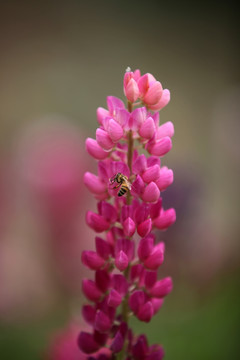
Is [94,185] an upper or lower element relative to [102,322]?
upper

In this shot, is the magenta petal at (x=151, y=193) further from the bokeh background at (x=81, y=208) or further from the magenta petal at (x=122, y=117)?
the bokeh background at (x=81, y=208)

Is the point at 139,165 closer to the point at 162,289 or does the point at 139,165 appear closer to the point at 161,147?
the point at 161,147

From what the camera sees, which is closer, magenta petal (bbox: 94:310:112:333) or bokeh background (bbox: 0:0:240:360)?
magenta petal (bbox: 94:310:112:333)

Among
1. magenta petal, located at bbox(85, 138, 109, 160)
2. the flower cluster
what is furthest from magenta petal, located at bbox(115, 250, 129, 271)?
magenta petal, located at bbox(85, 138, 109, 160)

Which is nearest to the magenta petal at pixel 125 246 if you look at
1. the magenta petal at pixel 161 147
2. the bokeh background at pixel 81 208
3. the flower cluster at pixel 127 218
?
the flower cluster at pixel 127 218

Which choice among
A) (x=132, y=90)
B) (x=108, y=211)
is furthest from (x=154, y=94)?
(x=108, y=211)

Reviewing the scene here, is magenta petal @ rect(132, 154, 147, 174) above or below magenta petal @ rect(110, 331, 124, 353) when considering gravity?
above

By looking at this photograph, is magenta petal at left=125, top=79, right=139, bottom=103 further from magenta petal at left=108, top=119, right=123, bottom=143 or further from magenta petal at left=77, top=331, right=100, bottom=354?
magenta petal at left=77, top=331, right=100, bottom=354
